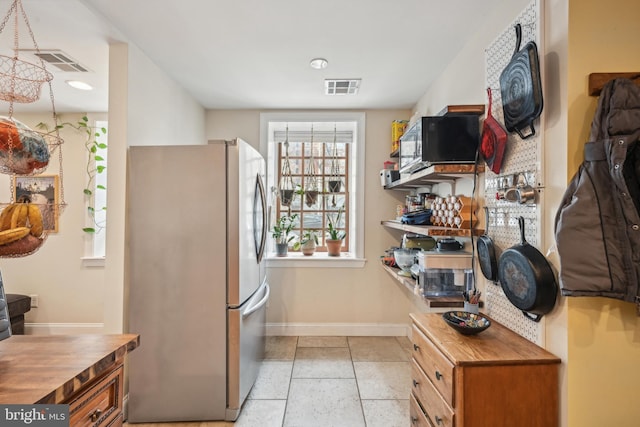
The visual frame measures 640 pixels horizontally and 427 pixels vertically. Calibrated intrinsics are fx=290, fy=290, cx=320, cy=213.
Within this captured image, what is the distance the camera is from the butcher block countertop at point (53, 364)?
0.76 meters

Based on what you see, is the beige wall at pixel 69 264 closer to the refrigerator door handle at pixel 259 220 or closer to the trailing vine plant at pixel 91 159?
the trailing vine plant at pixel 91 159

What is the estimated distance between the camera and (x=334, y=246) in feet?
10.5

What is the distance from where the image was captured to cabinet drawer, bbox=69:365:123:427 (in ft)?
2.81

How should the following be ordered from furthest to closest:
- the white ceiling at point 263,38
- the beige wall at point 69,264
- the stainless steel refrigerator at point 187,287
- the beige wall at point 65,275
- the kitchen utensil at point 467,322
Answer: the beige wall at point 65,275 < the beige wall at point 69,264 < the stainless steel refrigerator at point 187,287 < the white ceiling at point 263,38 < the kitchen utensil at point 467,322

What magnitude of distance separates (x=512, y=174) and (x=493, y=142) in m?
0.20

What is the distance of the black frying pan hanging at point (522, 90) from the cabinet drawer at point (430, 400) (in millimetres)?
1224

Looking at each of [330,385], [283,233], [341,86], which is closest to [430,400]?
[330,385]

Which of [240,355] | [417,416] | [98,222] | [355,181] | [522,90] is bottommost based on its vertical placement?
[417,416]

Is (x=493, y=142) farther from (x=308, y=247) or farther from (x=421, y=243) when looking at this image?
(x=308, y=247)

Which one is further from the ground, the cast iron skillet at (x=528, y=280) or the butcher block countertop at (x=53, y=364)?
the cast iron skillet at (x=528, y=280)

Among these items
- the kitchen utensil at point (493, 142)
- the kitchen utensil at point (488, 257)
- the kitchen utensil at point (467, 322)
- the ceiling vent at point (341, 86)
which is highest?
the ceiling vent at point (341, 86)

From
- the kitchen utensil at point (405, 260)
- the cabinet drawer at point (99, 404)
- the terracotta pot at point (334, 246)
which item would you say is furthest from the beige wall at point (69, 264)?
the kitchen utensil at point (405, 260)

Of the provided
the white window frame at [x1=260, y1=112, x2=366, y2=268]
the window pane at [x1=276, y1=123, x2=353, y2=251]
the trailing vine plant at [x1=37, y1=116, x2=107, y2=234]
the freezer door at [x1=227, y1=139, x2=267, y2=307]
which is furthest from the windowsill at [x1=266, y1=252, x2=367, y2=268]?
the trailing vine plant at [x1=37, y1=116, x2=107, y2=234]

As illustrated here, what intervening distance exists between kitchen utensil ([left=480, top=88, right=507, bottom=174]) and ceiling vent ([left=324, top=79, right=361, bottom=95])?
1.23 meters
